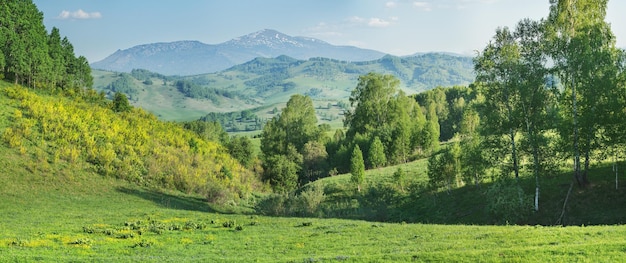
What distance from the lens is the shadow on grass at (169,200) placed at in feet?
178

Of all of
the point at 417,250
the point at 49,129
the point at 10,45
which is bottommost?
the point at 417,250

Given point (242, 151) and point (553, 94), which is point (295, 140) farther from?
point (553, 94)

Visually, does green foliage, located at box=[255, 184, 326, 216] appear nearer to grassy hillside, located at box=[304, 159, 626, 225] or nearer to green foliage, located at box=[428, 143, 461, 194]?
grassy hillside, located at box=[304, 159, 626, 225]

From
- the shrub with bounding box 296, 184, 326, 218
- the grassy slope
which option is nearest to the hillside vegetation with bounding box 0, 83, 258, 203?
the grassy slope

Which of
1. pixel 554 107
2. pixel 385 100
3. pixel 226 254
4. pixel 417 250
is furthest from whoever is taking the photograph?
pixel 385 100

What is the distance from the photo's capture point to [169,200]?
56.2m

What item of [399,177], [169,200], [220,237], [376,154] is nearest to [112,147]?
[169,200]

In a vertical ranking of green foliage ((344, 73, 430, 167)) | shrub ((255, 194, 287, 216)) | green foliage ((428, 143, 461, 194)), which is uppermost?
green foliage ((344, 73, 430, 167))

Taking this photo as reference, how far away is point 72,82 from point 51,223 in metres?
80.2

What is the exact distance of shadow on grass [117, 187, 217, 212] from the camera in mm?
54281

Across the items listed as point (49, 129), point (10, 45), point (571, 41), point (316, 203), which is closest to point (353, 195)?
point (316, 203)

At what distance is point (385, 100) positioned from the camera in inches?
3905

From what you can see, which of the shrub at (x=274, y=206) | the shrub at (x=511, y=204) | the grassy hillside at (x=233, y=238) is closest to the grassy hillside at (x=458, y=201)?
the shrub at (x=511, y=204)

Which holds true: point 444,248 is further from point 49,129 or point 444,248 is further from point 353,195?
point 49,129
